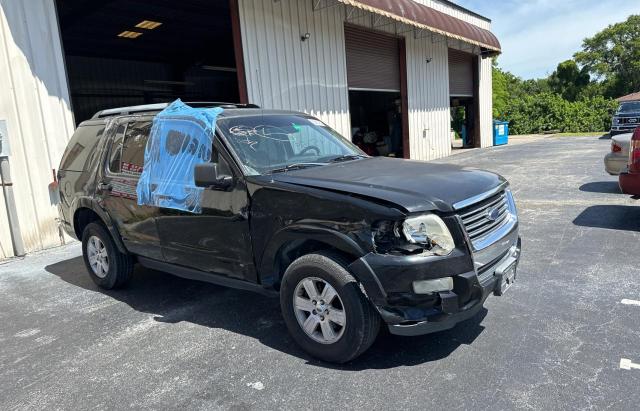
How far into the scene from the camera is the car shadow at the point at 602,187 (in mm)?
9378

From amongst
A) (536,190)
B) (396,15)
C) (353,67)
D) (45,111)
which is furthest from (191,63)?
(536,190)

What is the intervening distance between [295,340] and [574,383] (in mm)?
1911

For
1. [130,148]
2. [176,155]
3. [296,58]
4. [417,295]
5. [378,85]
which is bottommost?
[417,295]

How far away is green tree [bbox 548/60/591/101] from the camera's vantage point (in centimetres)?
5688

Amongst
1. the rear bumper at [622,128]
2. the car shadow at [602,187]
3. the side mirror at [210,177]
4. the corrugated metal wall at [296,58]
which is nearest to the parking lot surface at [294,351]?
the side mirror at [210,177]

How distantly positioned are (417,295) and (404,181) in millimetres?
872

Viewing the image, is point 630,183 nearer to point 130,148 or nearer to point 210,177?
point 210,177

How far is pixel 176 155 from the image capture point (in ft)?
14.3

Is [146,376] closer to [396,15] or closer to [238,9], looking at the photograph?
[238,9]

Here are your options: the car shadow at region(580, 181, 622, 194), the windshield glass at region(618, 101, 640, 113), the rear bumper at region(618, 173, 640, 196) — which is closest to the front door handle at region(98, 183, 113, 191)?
the rear bumper at region(618, 173, 640, 196)

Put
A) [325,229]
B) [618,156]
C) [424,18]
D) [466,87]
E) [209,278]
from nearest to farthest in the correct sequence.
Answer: [325,229], [209,278], [618,156], [424,18], [466,87]

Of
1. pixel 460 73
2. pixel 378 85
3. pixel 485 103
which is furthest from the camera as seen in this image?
pixel 485 103

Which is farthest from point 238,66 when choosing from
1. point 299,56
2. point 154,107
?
point 154,107

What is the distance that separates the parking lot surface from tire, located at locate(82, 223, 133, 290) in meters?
0.21
